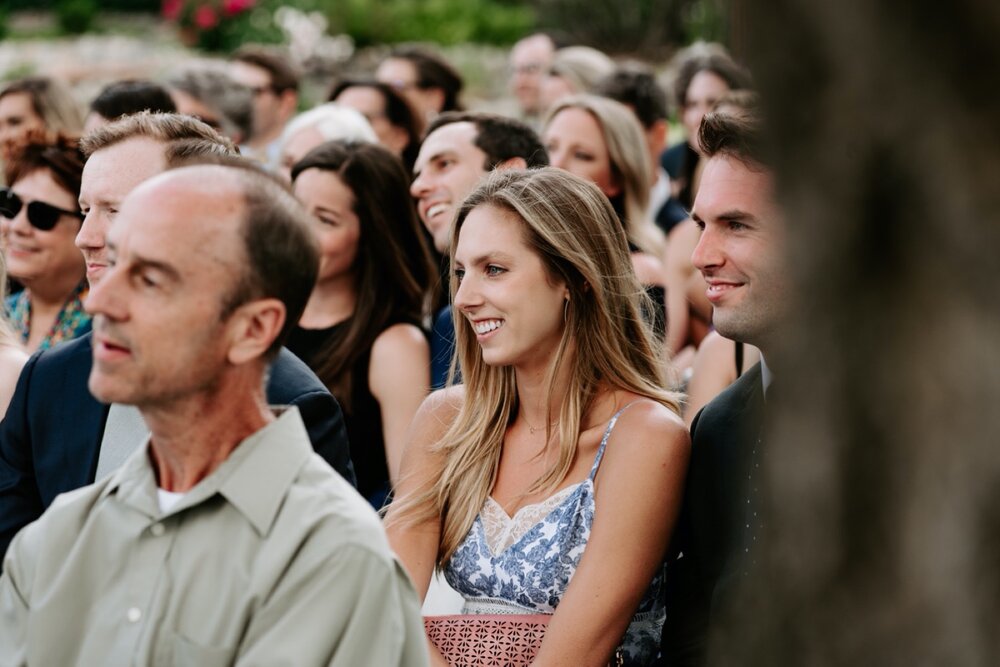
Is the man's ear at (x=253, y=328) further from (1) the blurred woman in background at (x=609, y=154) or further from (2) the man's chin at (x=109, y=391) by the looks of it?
(1) the blurred woman in background at (x=609, y=154)

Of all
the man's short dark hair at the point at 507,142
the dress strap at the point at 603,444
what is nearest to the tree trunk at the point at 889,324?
the dress strap at the point at 603,444

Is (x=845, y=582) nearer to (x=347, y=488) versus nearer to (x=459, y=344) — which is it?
(x=347, y=488)

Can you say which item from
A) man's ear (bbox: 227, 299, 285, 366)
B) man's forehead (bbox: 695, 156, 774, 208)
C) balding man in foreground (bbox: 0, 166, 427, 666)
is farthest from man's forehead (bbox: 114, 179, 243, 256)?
man's forehead (bbox: 695, 156, 774, 208)

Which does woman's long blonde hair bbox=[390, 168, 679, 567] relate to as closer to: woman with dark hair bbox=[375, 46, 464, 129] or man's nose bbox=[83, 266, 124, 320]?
man's nose bbox=[83, 266, 124, 320]

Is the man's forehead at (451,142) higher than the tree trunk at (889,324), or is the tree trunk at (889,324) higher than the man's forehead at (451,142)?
the tree trunk at (889,324)

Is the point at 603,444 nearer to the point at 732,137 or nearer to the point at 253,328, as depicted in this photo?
the point at 732,137

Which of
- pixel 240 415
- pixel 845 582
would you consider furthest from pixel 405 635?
pixel 845 582

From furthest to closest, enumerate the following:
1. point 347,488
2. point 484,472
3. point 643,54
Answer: point 643,54, point 484,472, point 347,488

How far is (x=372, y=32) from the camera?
2239 centimetres

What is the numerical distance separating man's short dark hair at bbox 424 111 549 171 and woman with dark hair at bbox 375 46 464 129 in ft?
10.7

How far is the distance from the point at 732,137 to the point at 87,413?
1.90 metres

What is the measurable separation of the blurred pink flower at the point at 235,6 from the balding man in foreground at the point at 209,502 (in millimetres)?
20007

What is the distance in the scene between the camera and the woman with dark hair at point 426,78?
29.6 feet

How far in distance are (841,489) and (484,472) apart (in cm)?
225
